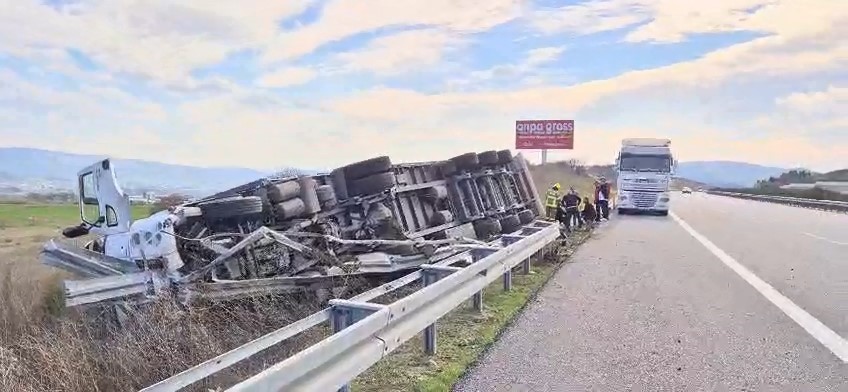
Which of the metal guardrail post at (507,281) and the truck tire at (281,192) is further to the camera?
the truck tire at (281,192)

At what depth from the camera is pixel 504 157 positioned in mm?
13531

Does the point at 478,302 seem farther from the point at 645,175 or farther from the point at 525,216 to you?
the point at 645,175

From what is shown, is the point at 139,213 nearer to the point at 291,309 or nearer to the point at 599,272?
the point at 291,309

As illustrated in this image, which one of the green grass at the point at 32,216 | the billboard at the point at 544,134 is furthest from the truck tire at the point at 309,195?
the billboard at the point at 544,134

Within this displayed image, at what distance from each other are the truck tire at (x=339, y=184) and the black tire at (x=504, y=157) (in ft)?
15.5

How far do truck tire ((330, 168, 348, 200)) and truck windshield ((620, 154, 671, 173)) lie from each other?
19229 mm

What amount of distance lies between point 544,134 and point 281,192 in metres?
36.6

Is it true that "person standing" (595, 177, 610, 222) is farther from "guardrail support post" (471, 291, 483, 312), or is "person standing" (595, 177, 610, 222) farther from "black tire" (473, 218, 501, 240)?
"guardrail support post" (471, 291, 483, 312)

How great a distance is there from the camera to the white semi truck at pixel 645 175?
84.1 ft

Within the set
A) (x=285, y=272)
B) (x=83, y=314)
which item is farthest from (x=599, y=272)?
(x=83, y=314)

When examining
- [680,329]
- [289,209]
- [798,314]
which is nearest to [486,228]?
[289,209]

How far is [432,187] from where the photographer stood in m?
11.1

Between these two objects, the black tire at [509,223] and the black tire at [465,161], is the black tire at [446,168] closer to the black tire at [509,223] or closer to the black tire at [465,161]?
the black tire at [465,161]

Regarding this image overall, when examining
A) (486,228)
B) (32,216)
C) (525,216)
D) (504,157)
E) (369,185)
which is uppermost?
(504,157)
